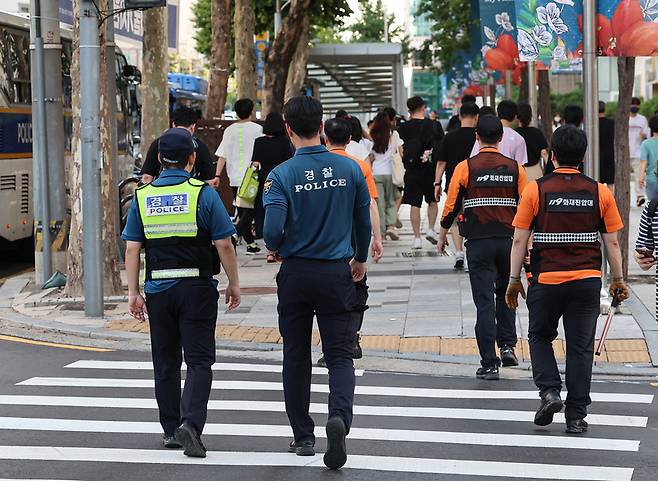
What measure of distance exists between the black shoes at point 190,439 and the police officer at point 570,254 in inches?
81.3

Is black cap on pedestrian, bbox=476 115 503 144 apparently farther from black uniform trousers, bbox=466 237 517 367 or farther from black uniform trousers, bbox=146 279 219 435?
black uniform trousers, bbox=146 279 219 435

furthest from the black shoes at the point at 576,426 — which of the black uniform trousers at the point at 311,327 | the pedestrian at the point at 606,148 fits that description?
the pedestrian at the point at 606,148

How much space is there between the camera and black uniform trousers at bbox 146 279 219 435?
714 centimetres

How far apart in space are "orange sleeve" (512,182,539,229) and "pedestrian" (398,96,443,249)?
1010cm

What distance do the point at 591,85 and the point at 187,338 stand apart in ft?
21.9

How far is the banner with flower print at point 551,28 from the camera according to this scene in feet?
42.5

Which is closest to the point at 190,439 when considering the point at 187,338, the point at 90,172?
the point at 187,338

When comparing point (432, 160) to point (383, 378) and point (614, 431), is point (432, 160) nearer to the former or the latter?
point (383, 378)

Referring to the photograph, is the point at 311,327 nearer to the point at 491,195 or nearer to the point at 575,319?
the point at 575,319

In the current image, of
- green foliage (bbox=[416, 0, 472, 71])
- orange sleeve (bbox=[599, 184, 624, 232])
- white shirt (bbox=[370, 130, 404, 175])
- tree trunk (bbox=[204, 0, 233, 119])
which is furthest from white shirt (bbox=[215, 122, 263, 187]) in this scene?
green foliage (bbox=[416, 0, 472, 71])

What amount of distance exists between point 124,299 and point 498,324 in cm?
506

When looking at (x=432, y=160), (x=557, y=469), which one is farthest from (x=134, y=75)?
(x=557, y=469)

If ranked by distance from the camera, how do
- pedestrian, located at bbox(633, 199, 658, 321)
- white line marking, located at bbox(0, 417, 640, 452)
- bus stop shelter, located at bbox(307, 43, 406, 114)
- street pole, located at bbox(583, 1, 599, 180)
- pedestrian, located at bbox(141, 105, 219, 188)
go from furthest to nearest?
bus stop shelter, located at bbox(307, 43, 406, 114) → street pole, located at bbox(583, 1, 599, 180) → pedestrian, located at bbox(141, 105, 219, 188) → pedestrian, located at bbox(633, 199, 658, 321) → white line marking, located at bbox(0, 417, 640, 452)

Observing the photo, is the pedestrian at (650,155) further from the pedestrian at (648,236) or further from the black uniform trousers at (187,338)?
the black uniform trousers at (187,338)
